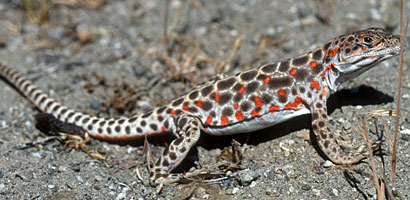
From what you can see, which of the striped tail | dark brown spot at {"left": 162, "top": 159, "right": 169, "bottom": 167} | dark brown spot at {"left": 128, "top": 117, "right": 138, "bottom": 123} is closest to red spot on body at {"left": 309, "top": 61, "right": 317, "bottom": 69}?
the striped tail

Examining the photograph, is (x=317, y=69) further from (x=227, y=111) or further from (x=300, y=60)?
(x=227, y=111)

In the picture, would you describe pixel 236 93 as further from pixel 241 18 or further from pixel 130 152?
pixel 241 18

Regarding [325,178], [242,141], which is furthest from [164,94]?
[325,178]

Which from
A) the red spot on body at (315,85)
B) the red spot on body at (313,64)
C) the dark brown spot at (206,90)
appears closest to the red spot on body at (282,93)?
the red spot on body at (315,85)

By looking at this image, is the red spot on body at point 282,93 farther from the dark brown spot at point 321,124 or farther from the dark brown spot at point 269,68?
the dark brown spot at point 321,124

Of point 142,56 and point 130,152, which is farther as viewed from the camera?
point 142,56

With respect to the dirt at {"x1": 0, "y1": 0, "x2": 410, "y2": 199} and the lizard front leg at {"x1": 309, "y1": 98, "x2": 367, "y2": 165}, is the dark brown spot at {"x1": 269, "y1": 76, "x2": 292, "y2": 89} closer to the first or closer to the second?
the lizard front leg at {"x1": 309, "y1": 98, "x2": 367, "y2": 165}
